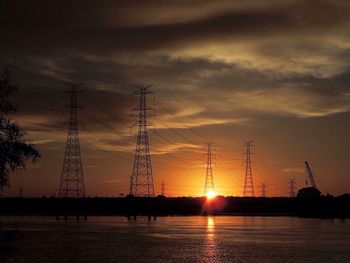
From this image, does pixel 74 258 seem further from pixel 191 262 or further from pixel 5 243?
pixel 5 243

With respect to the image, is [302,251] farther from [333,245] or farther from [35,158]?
[35,158]

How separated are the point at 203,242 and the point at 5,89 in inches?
1199

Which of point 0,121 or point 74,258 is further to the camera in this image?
point 0,121

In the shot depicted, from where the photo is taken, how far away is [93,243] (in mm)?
70000

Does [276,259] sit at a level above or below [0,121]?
below

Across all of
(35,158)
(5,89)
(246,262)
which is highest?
(5,89)

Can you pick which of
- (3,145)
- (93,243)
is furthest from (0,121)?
(93,243)

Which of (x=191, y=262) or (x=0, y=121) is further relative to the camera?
(x=0, y=121)

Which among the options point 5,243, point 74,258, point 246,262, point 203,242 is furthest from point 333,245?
point 5,243

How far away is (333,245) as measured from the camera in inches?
2790

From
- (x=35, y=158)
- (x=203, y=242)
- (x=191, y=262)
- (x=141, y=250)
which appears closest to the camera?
(x=191, y=262)

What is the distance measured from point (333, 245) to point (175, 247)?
1946 cm

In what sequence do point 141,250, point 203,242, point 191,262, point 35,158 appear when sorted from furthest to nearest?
1. point 203,242
2. point 35,158
3. point 141,250
4. point 191,262

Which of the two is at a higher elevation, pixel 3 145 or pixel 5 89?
pixel 5 89
